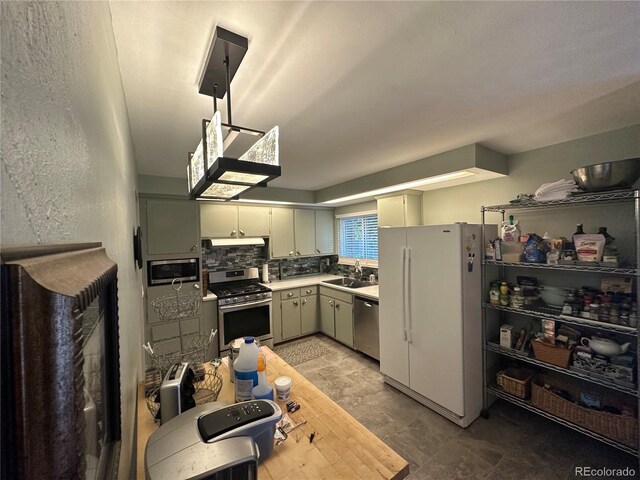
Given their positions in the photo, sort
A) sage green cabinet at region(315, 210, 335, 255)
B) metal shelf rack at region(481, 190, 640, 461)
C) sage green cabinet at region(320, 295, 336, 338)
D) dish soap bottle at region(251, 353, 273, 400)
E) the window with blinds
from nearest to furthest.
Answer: dish soap bottle at region(251, 353, 273, 400) < metal shelf rack at region(481, 190, 640, 461) < sage green cabinet at region(320, 295, 336, 338) < the window with blinds < sage green cabinet at region(315, 210, 335, 255)

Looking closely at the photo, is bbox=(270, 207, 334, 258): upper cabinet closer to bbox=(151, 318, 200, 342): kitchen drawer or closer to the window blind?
the window blind

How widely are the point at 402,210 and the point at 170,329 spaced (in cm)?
311

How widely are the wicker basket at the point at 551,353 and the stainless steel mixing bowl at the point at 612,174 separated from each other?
1.20m

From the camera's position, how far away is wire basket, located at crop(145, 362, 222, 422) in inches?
48.4

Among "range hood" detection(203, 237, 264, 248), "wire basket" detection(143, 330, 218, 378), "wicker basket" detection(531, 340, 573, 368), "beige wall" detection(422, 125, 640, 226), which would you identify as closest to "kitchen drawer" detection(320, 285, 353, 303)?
"range hood" detection(203, 237, 264, 248)

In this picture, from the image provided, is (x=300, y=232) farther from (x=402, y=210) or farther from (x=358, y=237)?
(x=402, y=210)

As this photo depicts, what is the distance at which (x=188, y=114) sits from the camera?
169cm

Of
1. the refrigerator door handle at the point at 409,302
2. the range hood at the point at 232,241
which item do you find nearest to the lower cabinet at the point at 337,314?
the refrigerator door handle at the point at 409,302

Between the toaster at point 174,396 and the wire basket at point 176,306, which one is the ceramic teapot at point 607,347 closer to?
the toaster at point 174,396

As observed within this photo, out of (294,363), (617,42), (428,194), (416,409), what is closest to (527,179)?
(428,194)

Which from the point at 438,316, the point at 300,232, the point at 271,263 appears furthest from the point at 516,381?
the point at 271,263

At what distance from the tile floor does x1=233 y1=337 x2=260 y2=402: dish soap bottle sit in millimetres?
1421

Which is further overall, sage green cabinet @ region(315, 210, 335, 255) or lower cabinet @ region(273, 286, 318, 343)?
sage green cabinet @ region(315, 210, 335, 255)

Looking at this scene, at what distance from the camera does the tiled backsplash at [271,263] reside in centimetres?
393
